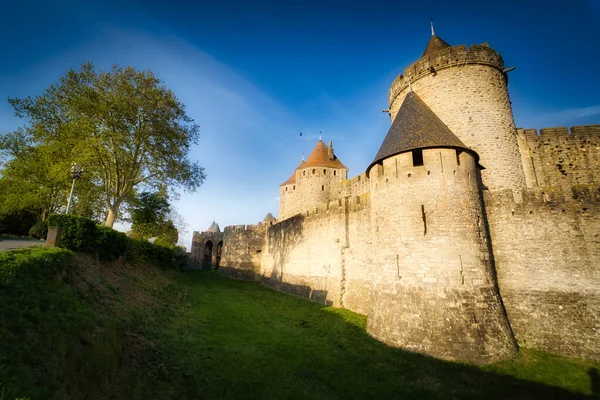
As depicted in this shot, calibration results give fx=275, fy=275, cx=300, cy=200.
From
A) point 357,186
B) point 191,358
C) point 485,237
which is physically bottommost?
point 191,358

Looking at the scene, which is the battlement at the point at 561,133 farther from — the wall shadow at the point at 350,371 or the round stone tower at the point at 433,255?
the wall shadow at the point at 350,371

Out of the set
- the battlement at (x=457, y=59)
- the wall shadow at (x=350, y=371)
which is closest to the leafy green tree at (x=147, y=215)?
the wall shadow at (x=350, y=371)

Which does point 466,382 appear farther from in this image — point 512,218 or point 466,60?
point 466,60

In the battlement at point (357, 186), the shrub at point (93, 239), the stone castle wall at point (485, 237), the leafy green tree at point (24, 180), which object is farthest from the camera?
the battlement at point (357, 186)

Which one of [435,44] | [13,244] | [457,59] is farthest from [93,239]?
[435,44]

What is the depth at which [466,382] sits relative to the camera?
697 centimetres

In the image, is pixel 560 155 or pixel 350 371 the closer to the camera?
pixel 350 371

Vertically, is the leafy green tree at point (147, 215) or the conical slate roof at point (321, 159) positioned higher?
the conical slate roof at point (321, 159)

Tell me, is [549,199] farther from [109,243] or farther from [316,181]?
[316,181]

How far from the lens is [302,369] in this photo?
24.1 ft

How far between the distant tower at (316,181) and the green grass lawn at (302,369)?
60.6 ft

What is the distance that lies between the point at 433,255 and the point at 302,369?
5.26 metres

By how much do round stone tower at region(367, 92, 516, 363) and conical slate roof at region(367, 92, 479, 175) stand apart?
40 millimetres

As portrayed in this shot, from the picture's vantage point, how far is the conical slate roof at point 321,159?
28922 mm
